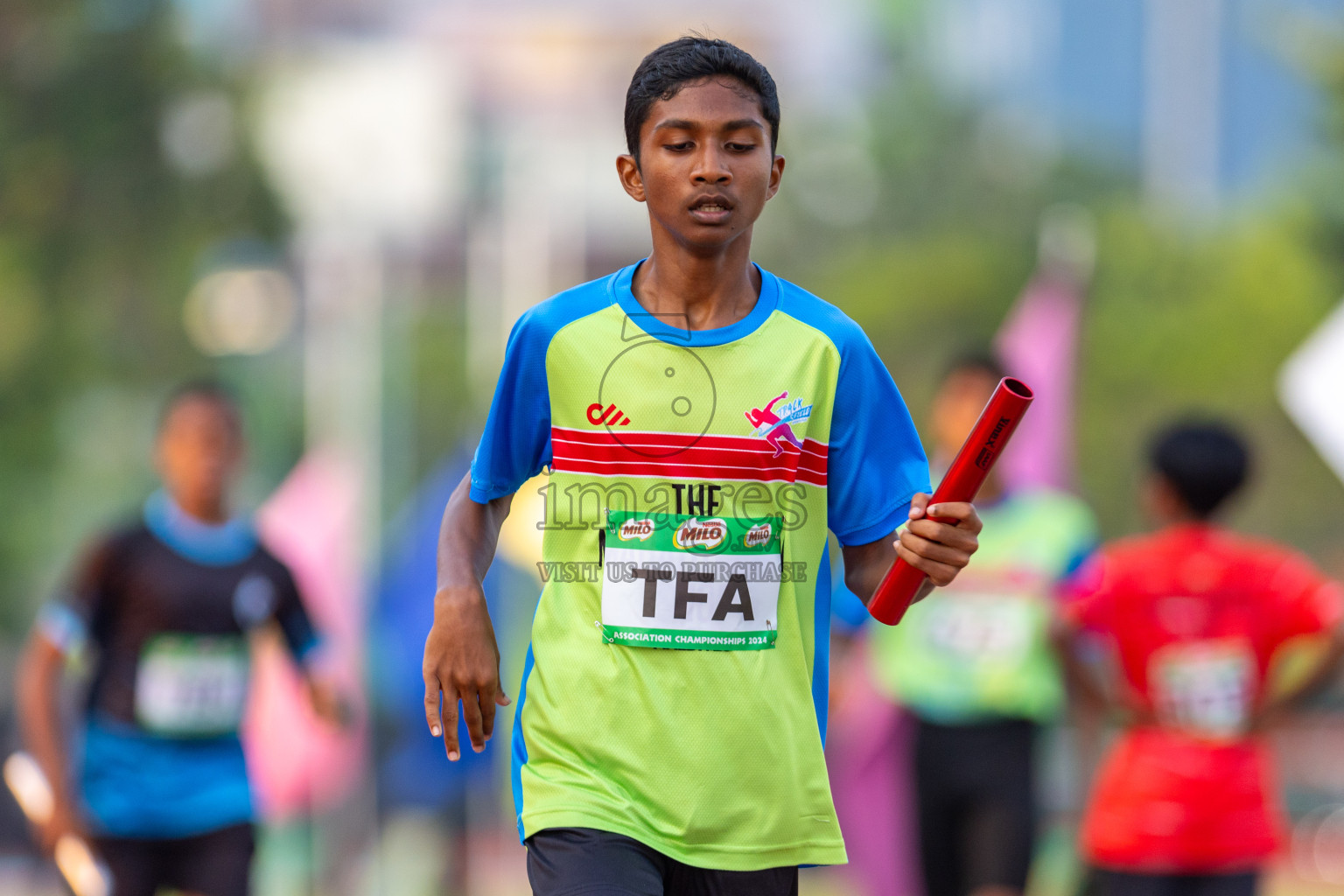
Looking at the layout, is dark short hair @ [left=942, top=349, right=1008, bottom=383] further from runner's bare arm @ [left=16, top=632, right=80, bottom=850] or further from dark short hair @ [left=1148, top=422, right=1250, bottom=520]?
runner's bare arm @ [left=16, top=632, right=80, bottom=850]

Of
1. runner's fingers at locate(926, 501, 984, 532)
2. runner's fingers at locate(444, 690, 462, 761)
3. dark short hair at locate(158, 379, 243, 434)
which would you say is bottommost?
runner's fingers at locate(444, 690, 462, 761)

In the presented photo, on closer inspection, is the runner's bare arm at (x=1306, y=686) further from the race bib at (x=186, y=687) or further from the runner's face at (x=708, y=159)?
the race bib at (x=186, y=687)

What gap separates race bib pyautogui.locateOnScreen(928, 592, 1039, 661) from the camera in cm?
724

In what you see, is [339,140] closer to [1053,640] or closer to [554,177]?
[554,177]

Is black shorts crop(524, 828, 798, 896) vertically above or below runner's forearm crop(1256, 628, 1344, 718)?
below

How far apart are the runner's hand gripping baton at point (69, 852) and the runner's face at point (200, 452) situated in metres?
1.09

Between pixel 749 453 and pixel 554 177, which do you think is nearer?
pixel 749 453

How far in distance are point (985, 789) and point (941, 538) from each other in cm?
415

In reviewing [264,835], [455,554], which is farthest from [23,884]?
[455,554]

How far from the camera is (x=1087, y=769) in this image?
9.16 m

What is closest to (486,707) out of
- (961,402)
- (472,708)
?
(472,708)

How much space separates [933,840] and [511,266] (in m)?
47.8

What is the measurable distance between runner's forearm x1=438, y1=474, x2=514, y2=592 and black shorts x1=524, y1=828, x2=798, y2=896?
0.51m

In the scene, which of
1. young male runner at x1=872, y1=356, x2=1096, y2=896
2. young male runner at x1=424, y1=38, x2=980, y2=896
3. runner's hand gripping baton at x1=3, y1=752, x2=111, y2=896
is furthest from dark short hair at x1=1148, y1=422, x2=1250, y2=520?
runner's hand gripping baton at x1=3, y1=752, x2=111, y2=896
